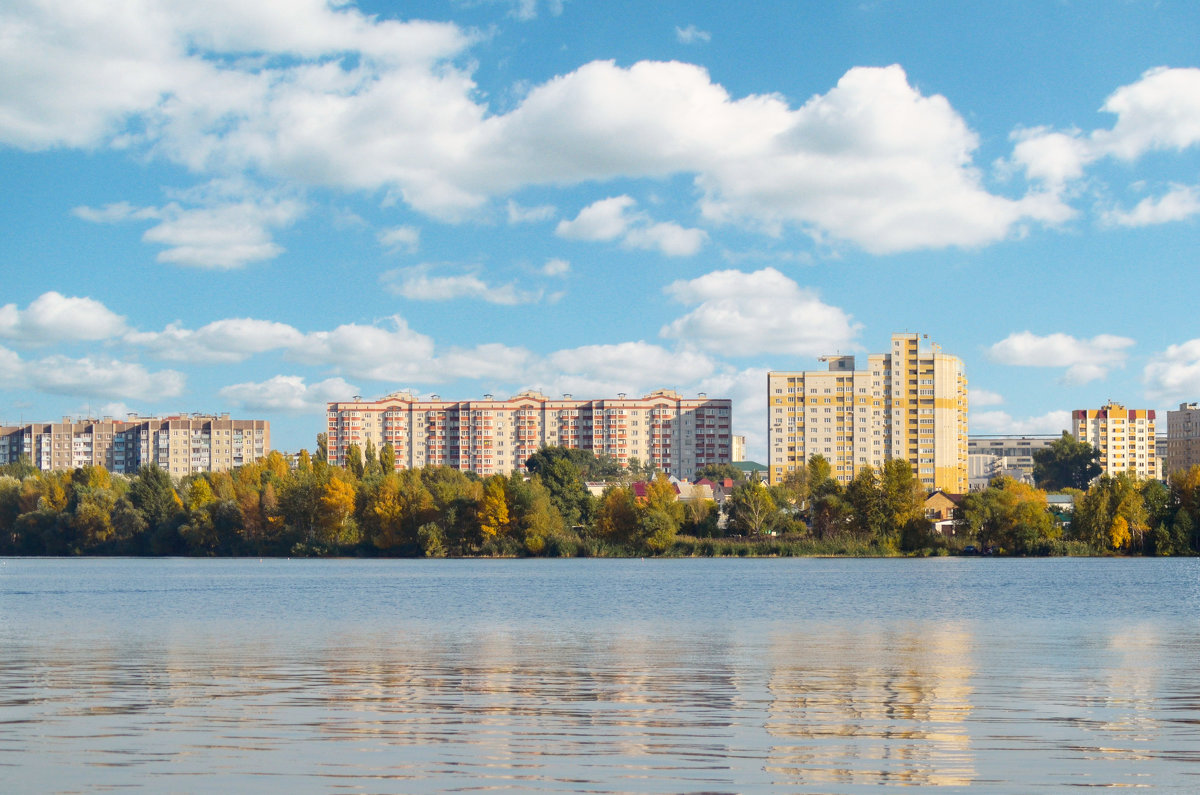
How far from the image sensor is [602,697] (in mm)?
17984

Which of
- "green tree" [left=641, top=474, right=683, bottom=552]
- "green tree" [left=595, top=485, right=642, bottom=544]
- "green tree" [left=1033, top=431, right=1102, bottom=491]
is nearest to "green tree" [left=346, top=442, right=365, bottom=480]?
"green tree" [left=595, top=485, right=642, bottom=544]

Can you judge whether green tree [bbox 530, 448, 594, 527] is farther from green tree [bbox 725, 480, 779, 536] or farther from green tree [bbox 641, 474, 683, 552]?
green tree [bbox 725, 480, 779, 536]

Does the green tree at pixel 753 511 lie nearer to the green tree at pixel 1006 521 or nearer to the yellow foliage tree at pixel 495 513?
the green tree at pixel 1006 521

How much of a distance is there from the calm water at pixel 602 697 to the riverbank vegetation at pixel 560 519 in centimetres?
5865

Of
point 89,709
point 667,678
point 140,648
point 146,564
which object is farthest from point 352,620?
point 146,564

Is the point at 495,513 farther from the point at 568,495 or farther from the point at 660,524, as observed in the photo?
the point at 660,524

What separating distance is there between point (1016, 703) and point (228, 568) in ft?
262

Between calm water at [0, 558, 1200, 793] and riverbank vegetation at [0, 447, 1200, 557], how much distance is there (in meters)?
58.7

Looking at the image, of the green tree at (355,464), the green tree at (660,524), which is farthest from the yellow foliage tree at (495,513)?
the green tree at (355,464)

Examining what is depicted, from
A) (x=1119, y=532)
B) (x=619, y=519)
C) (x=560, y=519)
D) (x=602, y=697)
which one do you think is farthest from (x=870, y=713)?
(x=560, y=519)

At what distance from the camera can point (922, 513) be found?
104750 millimetres

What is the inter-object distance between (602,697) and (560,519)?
90.5m

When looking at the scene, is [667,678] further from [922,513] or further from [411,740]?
[922,513]

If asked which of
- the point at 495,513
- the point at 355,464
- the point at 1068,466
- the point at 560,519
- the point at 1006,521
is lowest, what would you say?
the point at 560,519
